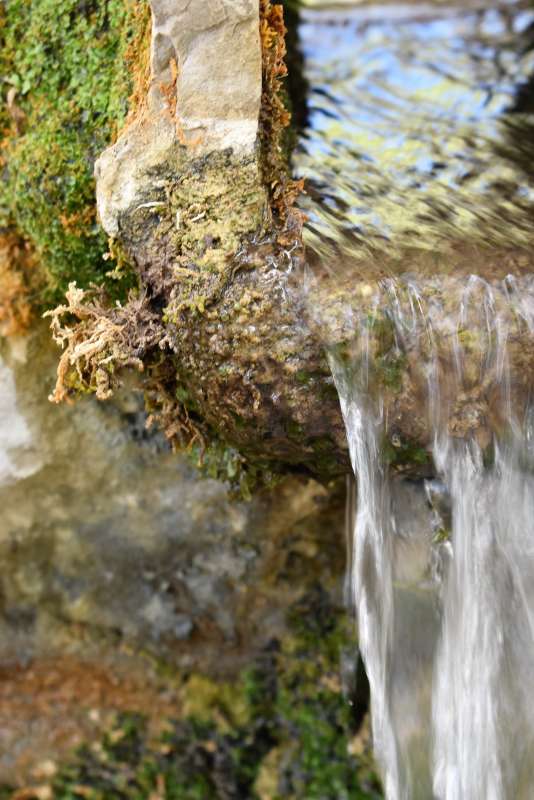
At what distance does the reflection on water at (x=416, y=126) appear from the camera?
8.30 ft

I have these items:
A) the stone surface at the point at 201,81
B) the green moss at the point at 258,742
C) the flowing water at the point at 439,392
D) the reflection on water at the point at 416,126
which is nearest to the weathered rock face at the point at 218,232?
the stone surface at the point at 201,81

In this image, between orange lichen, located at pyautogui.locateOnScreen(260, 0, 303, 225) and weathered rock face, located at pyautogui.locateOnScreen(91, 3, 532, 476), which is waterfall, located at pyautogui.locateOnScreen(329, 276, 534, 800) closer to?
weathered rock face, located at pyautogui.locateOnScreen(91, 3, 532, 476)

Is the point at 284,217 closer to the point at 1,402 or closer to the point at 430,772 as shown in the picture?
the point at 1,402

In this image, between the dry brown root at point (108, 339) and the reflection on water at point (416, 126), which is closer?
the dry brown root at point (108, 339)

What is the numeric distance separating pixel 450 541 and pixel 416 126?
1.97m

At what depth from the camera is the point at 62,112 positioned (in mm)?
2688

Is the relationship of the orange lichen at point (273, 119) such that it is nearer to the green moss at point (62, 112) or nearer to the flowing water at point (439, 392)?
the flowing water at point (439, 392)

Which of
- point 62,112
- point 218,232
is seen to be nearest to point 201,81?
point 218,232

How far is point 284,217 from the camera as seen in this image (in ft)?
7.47

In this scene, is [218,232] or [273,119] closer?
[218,232]

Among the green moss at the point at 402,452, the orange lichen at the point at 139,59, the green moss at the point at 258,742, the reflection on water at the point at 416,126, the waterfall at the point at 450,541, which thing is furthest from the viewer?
the green moss at the point at 258,742

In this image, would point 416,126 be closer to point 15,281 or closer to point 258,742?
point 15,281

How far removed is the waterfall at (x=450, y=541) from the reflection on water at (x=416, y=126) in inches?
12.7

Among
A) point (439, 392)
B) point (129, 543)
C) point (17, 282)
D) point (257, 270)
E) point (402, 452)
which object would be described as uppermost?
point (257, 270)
